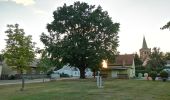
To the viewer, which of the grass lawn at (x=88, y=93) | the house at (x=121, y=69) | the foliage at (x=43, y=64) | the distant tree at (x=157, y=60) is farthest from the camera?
the distant tree at (x=157, y=60)

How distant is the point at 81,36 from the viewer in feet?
190

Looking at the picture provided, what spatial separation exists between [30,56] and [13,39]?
2.58 meters

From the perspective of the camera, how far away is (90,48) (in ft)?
187

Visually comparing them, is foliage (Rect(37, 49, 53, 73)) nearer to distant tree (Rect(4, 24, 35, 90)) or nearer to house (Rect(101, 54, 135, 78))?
distant tree (Rect(4, 24, 35, 90))

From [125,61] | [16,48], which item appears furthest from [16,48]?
[125,61]

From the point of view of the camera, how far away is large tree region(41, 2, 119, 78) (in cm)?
5591

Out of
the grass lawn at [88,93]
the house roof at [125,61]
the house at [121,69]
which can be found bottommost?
the grass lawn at [88,93]

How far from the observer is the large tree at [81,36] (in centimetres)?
5591

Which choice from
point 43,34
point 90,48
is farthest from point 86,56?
point 43,34

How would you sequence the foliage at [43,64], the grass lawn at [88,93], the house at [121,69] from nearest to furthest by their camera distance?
the grass lawn at [88,93], the foliage at [43,64], the house at [121,69]

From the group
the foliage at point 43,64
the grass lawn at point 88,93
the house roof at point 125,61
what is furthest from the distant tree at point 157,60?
the grass lawn at point 88,93

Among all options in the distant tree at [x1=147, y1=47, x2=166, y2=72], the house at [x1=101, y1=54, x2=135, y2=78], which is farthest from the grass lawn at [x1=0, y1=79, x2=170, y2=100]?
the distant tree at [x1=147, y1=47, x2=166, y2=72]

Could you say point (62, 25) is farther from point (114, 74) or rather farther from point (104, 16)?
point (114, 74)

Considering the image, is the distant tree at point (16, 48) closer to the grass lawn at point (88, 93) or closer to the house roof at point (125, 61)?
the grass lawn at point (88, 93)
